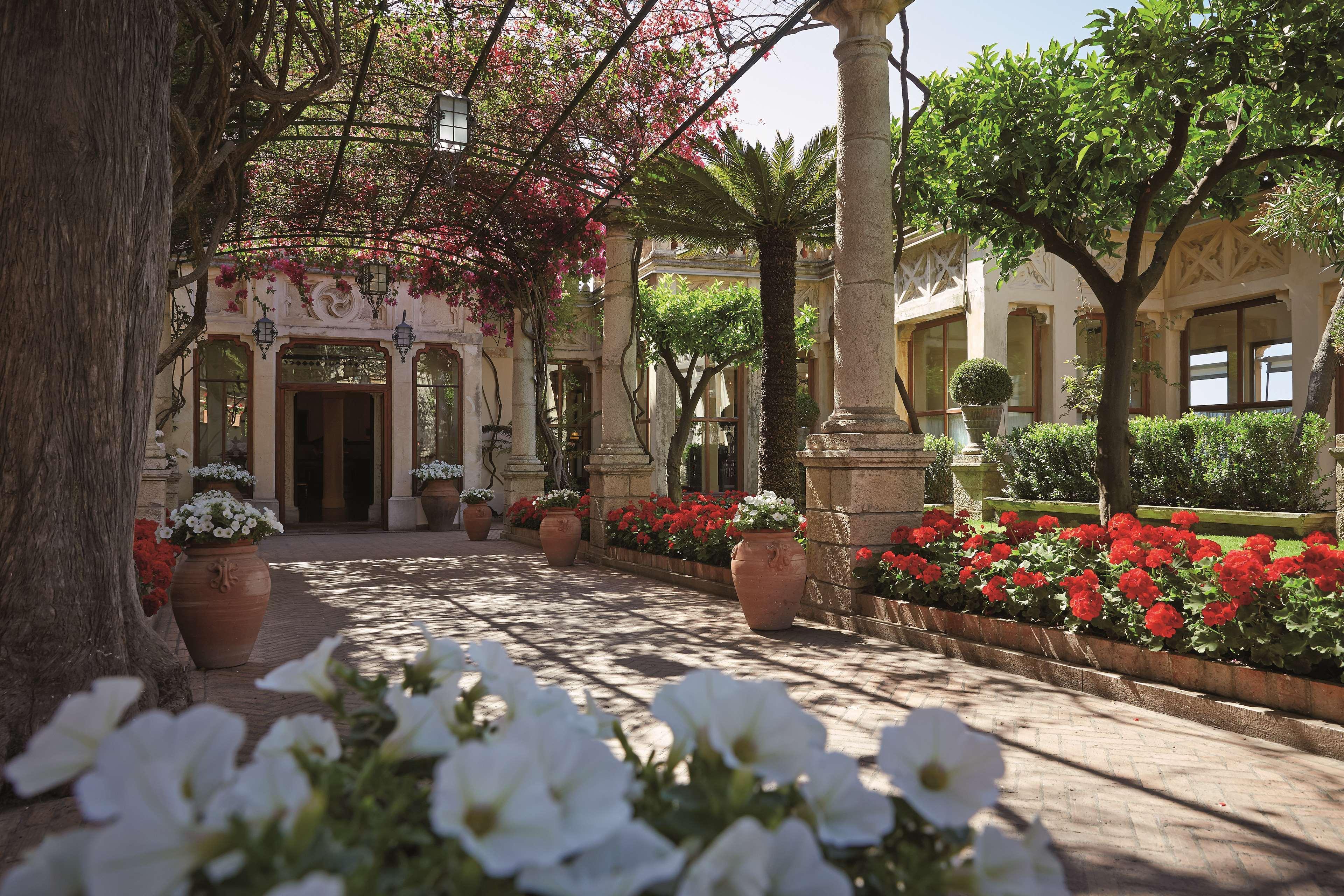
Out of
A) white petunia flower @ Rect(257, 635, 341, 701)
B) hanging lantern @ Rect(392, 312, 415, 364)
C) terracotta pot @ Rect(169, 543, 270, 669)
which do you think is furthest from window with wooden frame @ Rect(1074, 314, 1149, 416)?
white petunia flower @ Rect(257, 635, 341, 701)

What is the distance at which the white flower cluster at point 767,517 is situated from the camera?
24.1ft

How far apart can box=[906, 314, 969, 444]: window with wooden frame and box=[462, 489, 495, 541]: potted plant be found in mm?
8902

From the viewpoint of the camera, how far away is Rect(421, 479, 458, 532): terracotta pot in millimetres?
18812

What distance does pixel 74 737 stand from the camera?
2.54 ft

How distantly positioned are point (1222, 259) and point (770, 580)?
A: 14432 millimetres

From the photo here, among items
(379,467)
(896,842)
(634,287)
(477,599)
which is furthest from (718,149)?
(379,467)

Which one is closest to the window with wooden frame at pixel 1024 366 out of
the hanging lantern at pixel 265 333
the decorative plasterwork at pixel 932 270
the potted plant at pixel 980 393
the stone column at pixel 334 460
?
the decorative plasterwork at pixel 932 270

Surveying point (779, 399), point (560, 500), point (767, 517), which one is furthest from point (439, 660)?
point (560, 500)

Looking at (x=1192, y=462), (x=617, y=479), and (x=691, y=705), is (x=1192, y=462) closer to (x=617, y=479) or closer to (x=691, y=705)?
(x=617, y=479)

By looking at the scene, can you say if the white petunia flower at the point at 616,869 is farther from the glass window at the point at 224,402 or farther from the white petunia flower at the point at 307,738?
the glass window at the point at 224,402

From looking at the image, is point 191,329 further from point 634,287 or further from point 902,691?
point 902,691

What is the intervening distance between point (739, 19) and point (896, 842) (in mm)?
7756

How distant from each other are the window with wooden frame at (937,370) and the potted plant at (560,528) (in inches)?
369

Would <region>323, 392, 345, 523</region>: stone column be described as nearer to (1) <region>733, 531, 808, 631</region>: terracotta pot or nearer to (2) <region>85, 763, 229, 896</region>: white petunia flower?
(1) <region>733, 531, 808, 631</region>: terracotta pot
